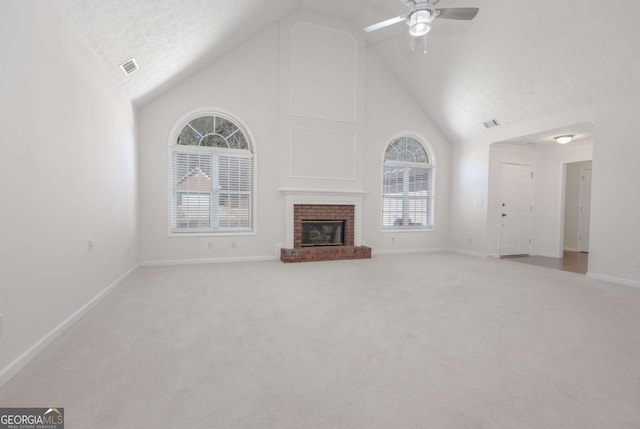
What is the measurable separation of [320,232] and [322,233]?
48 millimetres

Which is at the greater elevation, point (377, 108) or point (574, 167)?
point (377, 108)

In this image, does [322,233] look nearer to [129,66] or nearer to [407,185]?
[407,185]

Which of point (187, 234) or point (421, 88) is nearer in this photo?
point (187, 234)

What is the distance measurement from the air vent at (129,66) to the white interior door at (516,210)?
22.3ft

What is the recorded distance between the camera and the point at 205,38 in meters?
4.28

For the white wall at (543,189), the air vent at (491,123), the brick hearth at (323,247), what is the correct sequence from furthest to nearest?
the white wall at (543,189) < the air vent at (491,123) < the brick hearth at (323,247)

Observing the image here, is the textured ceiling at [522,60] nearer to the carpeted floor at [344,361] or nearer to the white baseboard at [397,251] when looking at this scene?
the white baseboard at [397,251]

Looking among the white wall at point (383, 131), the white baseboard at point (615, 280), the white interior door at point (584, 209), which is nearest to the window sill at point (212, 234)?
the white wall at point (383, 131)

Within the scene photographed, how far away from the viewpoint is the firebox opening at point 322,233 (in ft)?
20.1

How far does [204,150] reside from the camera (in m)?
5.54

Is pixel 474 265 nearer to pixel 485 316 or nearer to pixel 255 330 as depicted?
pixel 485 316

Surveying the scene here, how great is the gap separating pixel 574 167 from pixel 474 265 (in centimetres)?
456

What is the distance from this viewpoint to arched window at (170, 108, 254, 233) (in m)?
5.44

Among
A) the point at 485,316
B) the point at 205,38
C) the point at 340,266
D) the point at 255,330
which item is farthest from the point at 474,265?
the point at 205,38
